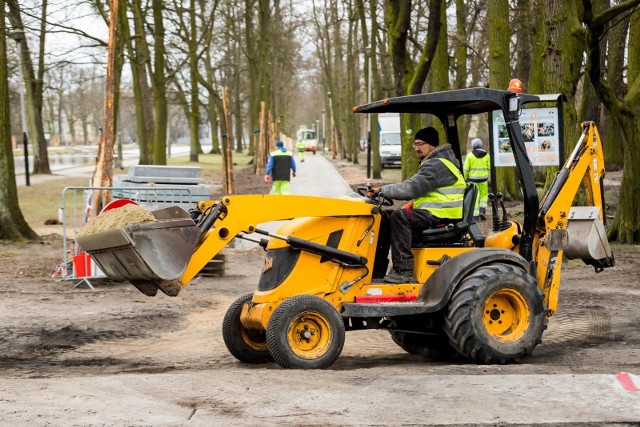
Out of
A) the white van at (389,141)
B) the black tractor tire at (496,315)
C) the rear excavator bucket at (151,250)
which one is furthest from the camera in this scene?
the white van at (389,141)

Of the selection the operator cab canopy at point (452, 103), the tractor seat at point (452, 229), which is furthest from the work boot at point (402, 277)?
the operator cab canopy at point (452, 103)

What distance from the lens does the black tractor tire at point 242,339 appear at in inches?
347

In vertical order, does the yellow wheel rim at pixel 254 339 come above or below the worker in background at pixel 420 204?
below

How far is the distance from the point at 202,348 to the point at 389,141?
43.3 meters

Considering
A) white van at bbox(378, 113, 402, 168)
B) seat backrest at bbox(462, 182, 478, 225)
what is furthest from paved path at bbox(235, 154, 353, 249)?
seat backrest at bbox(462, 182, 478, 225)

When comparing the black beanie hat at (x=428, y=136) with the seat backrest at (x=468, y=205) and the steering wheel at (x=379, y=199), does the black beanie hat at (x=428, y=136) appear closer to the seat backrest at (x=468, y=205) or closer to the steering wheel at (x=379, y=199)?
the seat backrest at (x=468, y=205)

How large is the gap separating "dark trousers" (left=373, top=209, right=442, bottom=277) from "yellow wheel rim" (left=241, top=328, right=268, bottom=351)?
4.47 ft

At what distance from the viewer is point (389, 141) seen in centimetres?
5244

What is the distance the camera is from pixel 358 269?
28.0ft

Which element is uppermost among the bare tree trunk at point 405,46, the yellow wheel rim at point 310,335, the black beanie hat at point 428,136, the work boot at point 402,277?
the bare tree trunk at point 405,46

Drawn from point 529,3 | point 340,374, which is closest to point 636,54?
point 529,3

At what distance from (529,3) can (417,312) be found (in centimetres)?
2112

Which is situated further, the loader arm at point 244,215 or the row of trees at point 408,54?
the row of trees at point 408,54

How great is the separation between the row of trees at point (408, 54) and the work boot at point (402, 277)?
7.92 m
